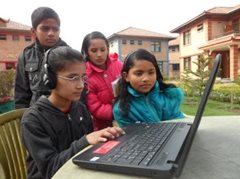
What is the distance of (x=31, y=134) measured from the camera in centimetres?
121

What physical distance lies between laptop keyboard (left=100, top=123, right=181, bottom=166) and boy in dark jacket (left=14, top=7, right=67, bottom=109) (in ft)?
3.33

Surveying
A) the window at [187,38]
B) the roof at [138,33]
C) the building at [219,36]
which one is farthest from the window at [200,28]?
the roof at [138,33]

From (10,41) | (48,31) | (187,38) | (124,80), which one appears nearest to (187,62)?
(187,38)

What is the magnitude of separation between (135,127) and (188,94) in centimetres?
1028

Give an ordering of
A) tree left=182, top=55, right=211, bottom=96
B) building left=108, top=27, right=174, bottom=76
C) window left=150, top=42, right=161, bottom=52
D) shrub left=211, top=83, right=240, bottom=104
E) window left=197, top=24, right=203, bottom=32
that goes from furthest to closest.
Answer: window left=150, top=42, right=161, bottom=52 → building left=108, top=27, right=174, bottom=76 → window left=197, top=24, right=203, bottom=32 → tree left=182, top=55, right=211, bottom=96 → shrub left=211, top=83, right=240, bottom=104

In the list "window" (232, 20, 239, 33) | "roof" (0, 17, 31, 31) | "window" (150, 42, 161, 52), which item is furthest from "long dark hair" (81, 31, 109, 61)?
"window" (150, 42, 161, 52)

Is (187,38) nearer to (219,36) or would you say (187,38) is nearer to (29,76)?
(219,36)

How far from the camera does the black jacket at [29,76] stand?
207cm

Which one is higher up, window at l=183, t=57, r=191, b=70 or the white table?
window at l=183, t=57, r=191, b=70

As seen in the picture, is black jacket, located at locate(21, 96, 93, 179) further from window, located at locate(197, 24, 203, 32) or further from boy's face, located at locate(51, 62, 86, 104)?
window, located at locate(197, 24, 203, 32)

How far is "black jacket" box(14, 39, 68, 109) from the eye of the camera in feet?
6.81

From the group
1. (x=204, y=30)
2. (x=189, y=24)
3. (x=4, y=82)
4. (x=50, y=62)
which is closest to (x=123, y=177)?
(x=50, y=62)

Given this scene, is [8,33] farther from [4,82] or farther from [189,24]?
[4,82]

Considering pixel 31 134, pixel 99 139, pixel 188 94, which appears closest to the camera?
pixel 99 139
